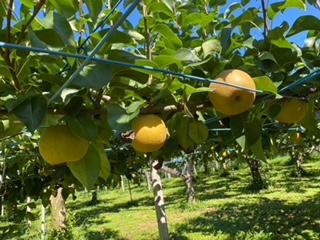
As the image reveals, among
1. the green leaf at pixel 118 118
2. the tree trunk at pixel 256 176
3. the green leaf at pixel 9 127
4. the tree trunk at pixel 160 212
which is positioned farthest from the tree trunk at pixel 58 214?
the green leaf at pixel 118 118

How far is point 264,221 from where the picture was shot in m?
5.96

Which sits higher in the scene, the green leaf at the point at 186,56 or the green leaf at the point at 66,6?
the green leaf at the point at 66,6

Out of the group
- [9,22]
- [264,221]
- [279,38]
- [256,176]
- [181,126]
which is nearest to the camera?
[9,22]

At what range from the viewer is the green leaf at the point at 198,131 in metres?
0.97

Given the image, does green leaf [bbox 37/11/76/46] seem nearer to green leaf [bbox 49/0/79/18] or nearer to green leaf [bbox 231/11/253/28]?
green leaf [bbox 49/0/79/18]

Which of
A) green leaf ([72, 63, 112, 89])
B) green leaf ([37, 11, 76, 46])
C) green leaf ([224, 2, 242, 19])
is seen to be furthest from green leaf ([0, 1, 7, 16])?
green leaf ([224, 2, 242, 19])

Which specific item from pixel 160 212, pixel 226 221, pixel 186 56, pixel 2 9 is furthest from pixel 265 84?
pixel 226 221

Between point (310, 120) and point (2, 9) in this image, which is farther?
point (310, 120)

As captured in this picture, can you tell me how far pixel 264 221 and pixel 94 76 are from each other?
5875mm

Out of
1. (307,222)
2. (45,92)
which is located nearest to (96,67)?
(45,92)

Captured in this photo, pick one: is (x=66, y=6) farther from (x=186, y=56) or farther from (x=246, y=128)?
(x=246, y=128)

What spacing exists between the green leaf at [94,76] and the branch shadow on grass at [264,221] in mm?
4673

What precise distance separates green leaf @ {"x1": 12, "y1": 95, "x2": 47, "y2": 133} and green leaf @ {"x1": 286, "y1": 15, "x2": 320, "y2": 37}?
608mm

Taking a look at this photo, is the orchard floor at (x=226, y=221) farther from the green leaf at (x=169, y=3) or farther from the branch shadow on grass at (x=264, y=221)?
the green leaf at (x=169, y=3)
